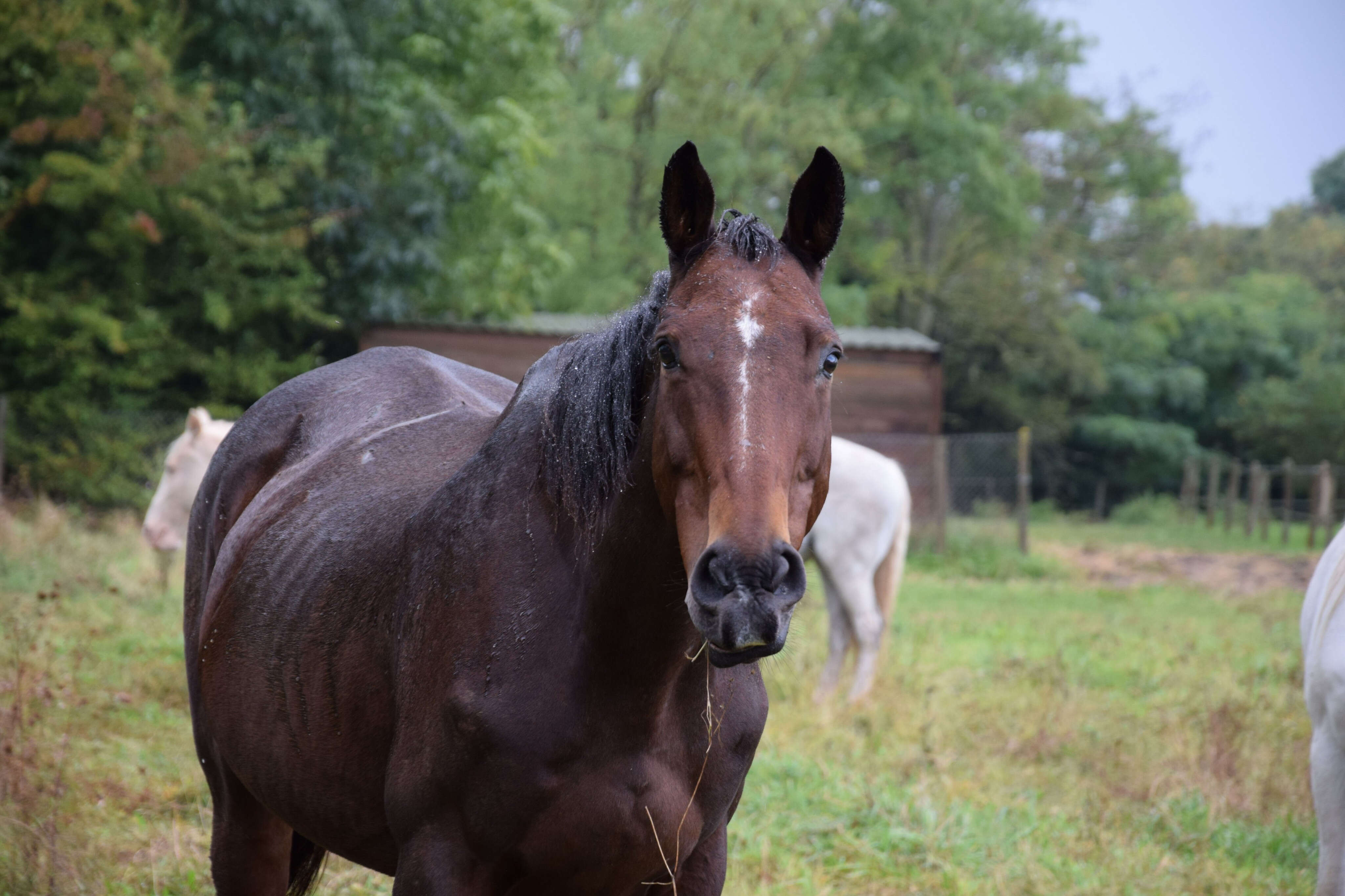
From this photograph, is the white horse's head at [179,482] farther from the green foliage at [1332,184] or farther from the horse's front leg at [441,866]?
the green foliage at [1332,184]

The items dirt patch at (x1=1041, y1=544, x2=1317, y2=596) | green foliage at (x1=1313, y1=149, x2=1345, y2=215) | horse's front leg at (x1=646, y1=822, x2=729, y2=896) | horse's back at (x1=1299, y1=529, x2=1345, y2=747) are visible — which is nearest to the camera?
horse's front leg at (x1=646, y1=822, x2=729, y2=896)

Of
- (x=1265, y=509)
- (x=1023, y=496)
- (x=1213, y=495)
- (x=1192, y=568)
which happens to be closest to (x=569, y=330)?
(x=1023, y=496)

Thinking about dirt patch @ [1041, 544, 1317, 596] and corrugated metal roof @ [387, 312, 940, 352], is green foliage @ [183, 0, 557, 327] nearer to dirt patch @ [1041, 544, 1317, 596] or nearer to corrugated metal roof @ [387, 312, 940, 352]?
corrugated metal roof @ [387, 312, 940, 352]

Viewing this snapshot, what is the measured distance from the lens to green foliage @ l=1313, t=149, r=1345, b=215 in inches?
1781

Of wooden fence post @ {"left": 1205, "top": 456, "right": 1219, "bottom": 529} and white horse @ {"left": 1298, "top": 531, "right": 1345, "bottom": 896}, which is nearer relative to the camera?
white horse @ {"left": 1298, "top": 531, "right": 1345, "bottom": 896}

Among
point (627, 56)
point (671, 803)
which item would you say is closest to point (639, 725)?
point (671, 803)

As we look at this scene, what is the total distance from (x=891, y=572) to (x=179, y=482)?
506cm

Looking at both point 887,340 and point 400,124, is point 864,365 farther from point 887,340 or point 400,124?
point 400,124

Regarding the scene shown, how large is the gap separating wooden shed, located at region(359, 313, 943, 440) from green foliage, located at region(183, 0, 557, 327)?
32.0 inches

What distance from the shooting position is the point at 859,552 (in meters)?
7.88

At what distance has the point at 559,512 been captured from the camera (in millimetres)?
1917

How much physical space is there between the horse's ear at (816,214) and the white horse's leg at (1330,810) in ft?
7.51

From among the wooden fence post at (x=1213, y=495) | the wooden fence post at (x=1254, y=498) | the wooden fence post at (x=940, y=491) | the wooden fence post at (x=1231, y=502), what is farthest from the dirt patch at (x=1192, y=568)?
the wooden fence post at (x=1213, y=495)

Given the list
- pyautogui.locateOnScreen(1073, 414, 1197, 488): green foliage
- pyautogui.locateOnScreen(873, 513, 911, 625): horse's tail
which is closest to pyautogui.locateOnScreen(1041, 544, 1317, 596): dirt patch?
pyautogui.locateOnScreen(873, 513, 911, 625): horse's tail
